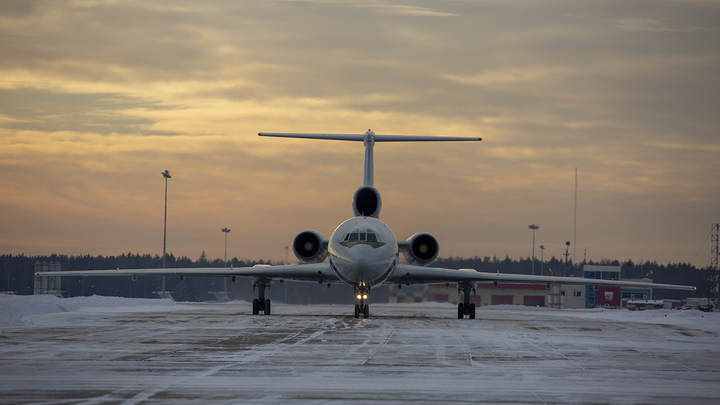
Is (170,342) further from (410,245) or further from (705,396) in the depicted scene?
(410,245)

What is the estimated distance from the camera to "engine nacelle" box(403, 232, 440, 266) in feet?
100

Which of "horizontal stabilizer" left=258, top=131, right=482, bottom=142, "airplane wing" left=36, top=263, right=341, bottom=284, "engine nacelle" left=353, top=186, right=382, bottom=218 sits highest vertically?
"horizontal stabilizer" left=258, top=131, right=482, bottom=142

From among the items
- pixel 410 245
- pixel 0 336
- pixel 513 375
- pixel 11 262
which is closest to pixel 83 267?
pixel 11 262

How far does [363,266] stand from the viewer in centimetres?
2538

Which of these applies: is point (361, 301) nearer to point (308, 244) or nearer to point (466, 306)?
point (308, 244)

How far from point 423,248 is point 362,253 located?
5.97 meters

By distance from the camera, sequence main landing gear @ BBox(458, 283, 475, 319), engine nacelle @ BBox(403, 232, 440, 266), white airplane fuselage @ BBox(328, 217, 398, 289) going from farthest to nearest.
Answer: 1. main landing gear @ BBox(458, 283, 475, 319)
2. engine nacelle @ BBox(403, 232, 440, 266)
3. white airplane fuselage @ BBox(328, 217, 398, 289)

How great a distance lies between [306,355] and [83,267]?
143917 millimetres

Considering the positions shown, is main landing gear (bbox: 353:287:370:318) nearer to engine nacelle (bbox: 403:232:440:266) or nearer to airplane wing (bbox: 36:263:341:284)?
airplane wing (bbox: 36:263:341:284)

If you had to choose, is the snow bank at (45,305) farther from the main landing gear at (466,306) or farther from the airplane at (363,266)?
the main landing gear at (466,306)

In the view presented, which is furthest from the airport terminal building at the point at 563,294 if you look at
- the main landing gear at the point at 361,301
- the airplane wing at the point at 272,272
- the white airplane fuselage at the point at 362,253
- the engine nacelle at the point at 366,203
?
the white airplane fuselage at the point at 362,253

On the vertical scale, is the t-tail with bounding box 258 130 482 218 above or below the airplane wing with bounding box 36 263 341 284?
above

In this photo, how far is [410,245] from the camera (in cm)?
3091

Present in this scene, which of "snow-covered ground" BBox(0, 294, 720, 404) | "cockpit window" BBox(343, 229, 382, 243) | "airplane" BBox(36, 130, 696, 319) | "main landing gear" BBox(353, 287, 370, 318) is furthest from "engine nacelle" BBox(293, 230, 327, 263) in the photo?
"snow-covered ground" BBox(0, 294, 720, 404)
